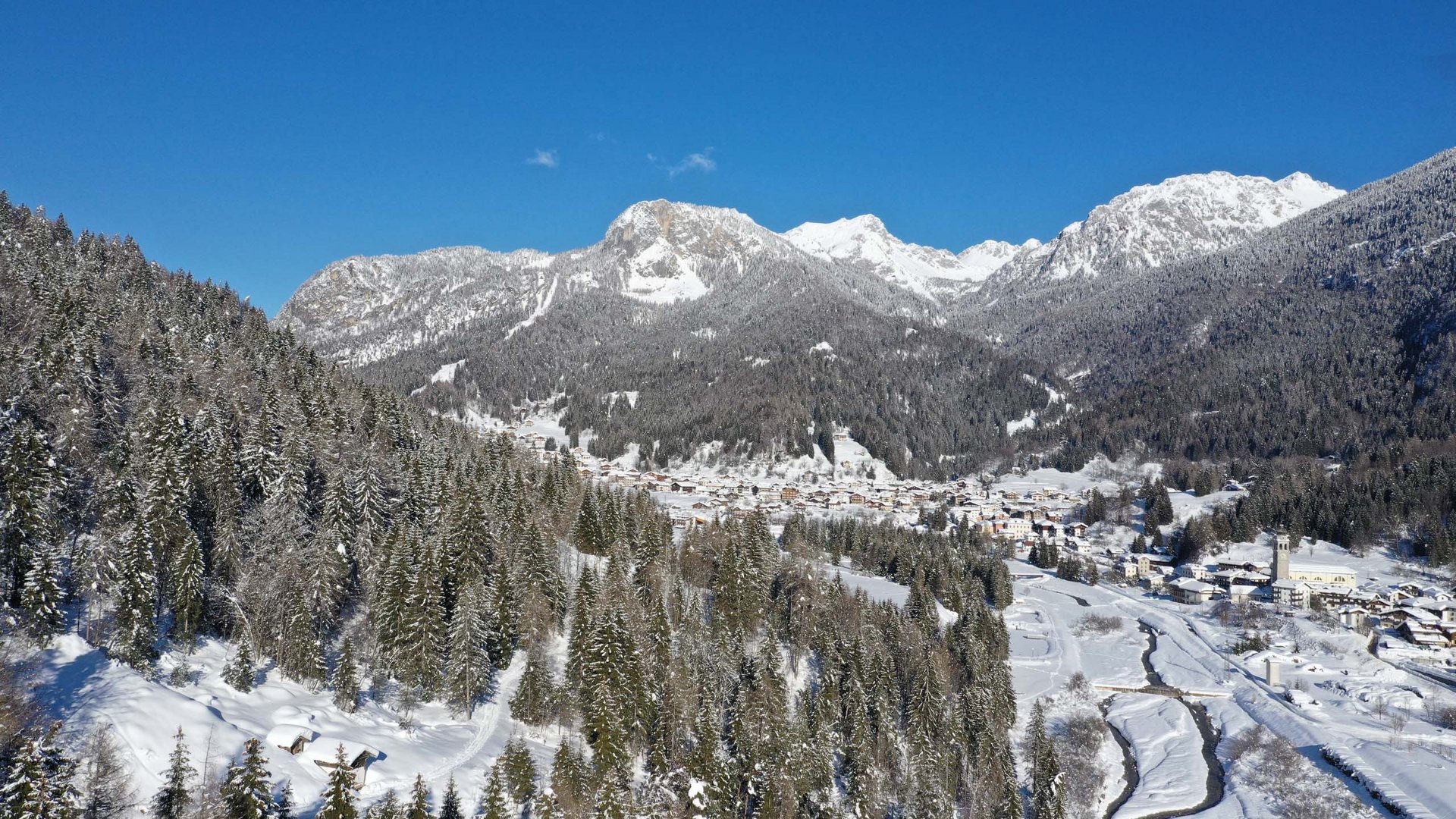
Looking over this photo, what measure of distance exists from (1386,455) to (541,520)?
168295 millimetres

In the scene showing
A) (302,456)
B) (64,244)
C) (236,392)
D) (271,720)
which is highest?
(64,244)

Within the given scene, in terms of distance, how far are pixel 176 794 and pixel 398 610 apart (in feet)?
68.7

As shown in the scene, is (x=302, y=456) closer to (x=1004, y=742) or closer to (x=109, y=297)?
(x=109, y=297)

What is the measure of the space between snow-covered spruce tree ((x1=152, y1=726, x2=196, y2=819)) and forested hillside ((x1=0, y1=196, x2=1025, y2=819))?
0.14 metres

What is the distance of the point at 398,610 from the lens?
4750 centimetres

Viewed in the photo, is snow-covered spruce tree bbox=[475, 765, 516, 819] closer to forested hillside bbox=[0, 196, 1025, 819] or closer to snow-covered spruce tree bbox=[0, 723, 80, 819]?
forested hillside bbox=[0, 196, 1025, 819]

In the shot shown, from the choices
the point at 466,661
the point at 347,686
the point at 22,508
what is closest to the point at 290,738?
the point at 347,686

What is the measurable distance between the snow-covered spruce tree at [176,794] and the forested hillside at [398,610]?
0.14 m

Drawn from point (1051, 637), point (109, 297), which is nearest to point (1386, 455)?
point (1051, 637)

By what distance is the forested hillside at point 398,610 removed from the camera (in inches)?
1452

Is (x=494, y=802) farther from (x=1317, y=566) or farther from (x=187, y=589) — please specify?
(x=1317, y=566)

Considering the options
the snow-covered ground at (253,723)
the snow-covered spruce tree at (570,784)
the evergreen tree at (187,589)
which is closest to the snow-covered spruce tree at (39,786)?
the snow-covered ground at (253,723)

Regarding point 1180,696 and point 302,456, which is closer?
point 302,456

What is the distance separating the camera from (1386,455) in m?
151
